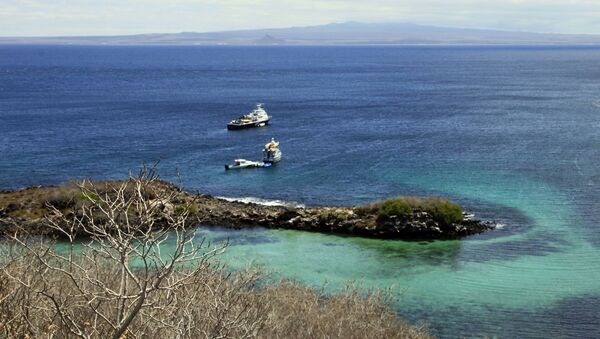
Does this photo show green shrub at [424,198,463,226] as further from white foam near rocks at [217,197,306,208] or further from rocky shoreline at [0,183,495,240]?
white foam near rocks at [217,197,306,208]

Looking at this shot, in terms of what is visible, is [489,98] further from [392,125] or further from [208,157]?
[208,157]

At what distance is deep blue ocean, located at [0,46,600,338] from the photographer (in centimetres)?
2855

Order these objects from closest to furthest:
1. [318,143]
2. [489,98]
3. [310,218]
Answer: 1. [310,218]
2. [318,143]
3. [489,98]

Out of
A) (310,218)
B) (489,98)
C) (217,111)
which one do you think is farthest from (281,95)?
(310,218)

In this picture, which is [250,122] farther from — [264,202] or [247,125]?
[264,202]

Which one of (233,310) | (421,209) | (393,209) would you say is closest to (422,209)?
(421,209)

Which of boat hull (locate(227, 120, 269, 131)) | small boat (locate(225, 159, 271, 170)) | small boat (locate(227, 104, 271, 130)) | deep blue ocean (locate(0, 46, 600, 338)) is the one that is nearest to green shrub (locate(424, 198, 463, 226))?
deep blue ocean (locate(0, 46, 600, 338))

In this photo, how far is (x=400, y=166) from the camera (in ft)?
177

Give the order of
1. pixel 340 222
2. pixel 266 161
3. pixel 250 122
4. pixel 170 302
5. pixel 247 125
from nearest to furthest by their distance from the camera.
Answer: pixel 170 302, pixel 340 222, pixel 266 161, pixel 247 125, pixel 250 122

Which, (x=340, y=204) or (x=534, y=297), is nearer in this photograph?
(x=534, y=297)

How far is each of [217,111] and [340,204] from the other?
4913 cm

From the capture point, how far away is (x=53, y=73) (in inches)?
6383

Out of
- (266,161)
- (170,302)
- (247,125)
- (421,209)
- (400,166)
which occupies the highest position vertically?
(170,302)

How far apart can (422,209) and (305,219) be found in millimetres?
6495
